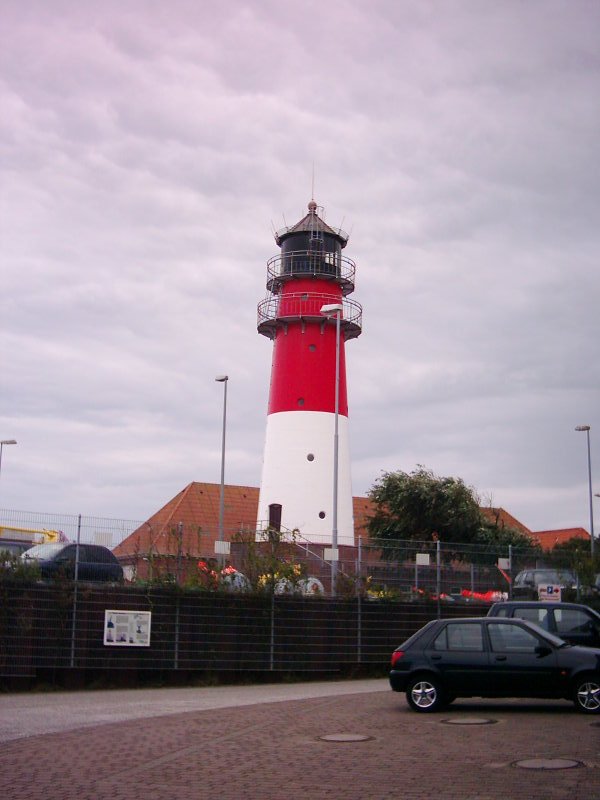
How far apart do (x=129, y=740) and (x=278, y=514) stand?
2694cm

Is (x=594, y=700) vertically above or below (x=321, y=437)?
below

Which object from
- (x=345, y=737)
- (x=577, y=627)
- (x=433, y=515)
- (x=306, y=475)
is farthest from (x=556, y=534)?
(x=345, y=737)

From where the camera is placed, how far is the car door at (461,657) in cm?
1656

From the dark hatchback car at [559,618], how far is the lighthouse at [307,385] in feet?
64.0

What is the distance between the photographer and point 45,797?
10.1 m

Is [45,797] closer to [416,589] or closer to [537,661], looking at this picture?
[537,661]

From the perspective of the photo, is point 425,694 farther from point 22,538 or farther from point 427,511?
point 427,511

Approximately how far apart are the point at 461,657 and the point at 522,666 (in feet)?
3.06

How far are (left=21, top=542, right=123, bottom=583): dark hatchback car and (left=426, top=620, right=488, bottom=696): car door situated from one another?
784cm

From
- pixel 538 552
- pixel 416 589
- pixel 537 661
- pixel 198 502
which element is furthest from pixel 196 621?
pixel 198 502

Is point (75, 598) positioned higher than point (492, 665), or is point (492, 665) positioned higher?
point (75, 598)

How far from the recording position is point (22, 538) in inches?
902

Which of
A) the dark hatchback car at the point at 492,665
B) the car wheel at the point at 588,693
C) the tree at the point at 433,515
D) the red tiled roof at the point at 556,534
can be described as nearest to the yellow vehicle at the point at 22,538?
the dark hatchback car at the point at 492,665

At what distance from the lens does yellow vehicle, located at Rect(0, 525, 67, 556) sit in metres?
21.8
